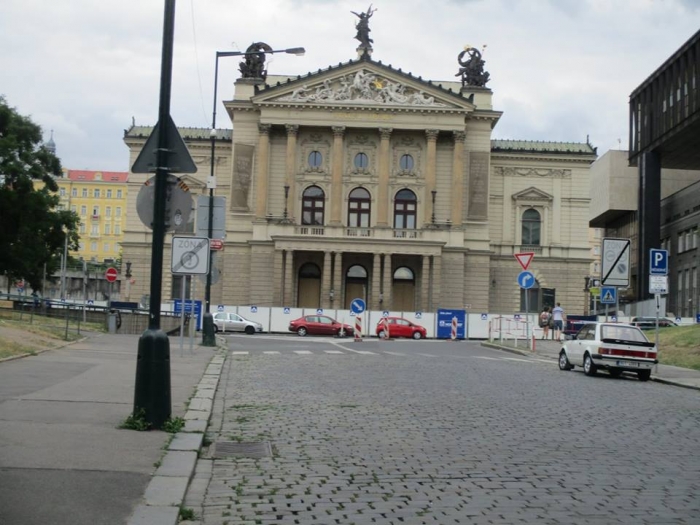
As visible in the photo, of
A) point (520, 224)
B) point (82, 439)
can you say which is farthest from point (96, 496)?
point (520, 224)

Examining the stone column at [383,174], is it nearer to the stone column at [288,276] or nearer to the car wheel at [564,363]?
the stone column at [288,276]

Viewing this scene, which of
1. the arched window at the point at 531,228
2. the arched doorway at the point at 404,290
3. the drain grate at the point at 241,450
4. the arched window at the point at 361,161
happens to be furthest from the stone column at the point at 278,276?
the drain grate at the point at 241,450

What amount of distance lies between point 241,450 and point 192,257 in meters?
10.8

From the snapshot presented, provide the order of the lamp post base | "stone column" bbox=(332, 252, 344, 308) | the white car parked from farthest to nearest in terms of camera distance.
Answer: "stone column" bbox=(332, 252, 344, 308) → the lamp post base → the white car parked

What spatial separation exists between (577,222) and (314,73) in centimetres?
2533

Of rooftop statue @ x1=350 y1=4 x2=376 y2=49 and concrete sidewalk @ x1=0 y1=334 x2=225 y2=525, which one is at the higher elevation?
rooftop statue @ x1=350 y1=4 x2=376 y2=49

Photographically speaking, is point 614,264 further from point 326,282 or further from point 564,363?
point 326,282

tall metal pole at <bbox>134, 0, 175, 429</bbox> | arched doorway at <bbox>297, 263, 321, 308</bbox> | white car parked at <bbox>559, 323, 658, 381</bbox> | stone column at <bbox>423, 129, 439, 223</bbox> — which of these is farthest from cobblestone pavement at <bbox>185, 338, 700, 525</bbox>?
arched doorway at <bbox>297, 263, 321, 308</bbox>

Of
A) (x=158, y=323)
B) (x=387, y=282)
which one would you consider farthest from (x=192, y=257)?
(x=387, y=282)

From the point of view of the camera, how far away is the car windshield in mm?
23703

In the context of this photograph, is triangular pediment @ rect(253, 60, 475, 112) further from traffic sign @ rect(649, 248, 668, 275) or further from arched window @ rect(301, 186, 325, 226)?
traffic sign @ rect(649, 248, 668, 275)

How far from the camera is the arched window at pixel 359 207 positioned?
73750 millimetres

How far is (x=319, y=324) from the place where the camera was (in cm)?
5616

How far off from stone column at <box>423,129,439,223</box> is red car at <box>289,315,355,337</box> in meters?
18.9
